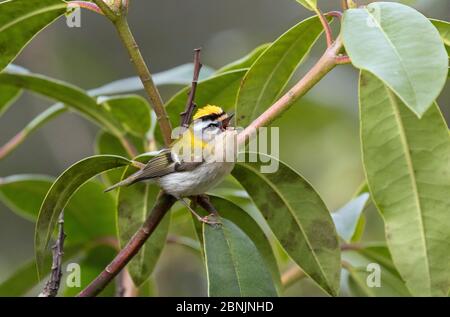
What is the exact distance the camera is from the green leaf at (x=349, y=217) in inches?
87.0

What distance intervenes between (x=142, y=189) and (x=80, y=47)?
5.18 m

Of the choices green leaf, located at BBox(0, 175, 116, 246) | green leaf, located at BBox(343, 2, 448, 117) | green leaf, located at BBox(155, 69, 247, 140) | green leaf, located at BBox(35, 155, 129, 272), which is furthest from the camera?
green leaf, located at BBox(0, 175, 116, 246)

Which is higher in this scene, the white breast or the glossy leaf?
the glossy leaf

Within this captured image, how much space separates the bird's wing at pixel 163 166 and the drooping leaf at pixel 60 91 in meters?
0.40

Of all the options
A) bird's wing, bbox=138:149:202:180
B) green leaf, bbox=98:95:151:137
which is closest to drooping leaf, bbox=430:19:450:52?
bird's wing, bbox=138:149:202:180

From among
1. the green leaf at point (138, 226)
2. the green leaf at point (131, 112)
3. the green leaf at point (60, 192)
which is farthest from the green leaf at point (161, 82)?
the green leaf at point (60, 192)

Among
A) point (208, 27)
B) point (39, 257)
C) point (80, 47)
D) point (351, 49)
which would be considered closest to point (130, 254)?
point (39, 257)

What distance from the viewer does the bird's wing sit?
193cm

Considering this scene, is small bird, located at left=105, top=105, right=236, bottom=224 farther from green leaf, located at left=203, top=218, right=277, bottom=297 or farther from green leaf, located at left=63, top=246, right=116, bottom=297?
green leaf, located at left=63, top=246, right=116, bottom=297

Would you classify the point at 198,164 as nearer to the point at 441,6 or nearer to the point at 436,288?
the point at 436,288

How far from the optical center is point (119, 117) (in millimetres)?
2467

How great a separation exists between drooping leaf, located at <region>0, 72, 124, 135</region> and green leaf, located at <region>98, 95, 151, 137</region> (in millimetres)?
→ 32

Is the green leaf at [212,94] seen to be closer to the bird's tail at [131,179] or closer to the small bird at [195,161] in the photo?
the small bird at [195,161]

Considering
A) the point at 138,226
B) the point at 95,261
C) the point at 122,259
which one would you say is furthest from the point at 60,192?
the point at 95,261
